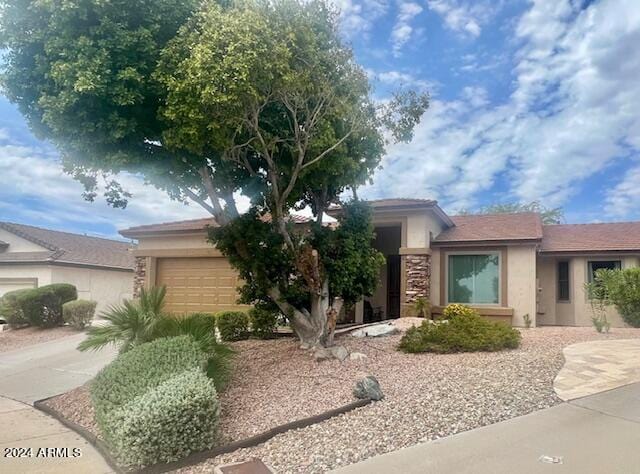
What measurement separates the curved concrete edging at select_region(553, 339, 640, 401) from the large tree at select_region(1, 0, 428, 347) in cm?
401

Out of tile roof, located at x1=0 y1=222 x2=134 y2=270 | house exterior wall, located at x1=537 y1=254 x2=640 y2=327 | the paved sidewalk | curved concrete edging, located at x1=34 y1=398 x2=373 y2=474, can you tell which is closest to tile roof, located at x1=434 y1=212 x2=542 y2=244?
house exterior wall, located at x1=537 y1=254 x2=640 y2=327

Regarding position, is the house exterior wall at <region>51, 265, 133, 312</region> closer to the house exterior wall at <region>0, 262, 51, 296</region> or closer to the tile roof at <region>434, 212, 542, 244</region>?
the house exterior wall at <region>0, 262, 51, 296</region>

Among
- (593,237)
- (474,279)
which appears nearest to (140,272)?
(474,279)

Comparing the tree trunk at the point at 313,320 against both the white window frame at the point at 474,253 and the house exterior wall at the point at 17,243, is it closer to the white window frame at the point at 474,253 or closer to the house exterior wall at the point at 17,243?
the white window frame at the point at 474,253

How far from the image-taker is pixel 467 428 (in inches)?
214

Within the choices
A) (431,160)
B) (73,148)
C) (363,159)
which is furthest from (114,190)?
(431,160)

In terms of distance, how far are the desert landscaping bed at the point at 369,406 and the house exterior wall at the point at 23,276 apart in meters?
15.3

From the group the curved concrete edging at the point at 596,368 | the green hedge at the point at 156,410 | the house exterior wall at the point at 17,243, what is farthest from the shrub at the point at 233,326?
the house exterior wall at the point at 17,243

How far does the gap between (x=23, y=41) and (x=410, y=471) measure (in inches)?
319

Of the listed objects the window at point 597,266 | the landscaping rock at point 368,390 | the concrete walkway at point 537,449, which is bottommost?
the concrete walkway at point 537,449

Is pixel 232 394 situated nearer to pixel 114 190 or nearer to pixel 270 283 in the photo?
pixel 270 283

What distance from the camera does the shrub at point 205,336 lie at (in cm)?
682

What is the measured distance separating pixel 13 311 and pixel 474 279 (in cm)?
1591

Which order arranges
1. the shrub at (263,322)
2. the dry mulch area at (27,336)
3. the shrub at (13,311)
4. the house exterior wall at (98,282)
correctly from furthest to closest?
the house exterior wall at (98,282) < the shrub at (13,311) < the dry mulch area at (27,336) < the shrub at (263,322)
